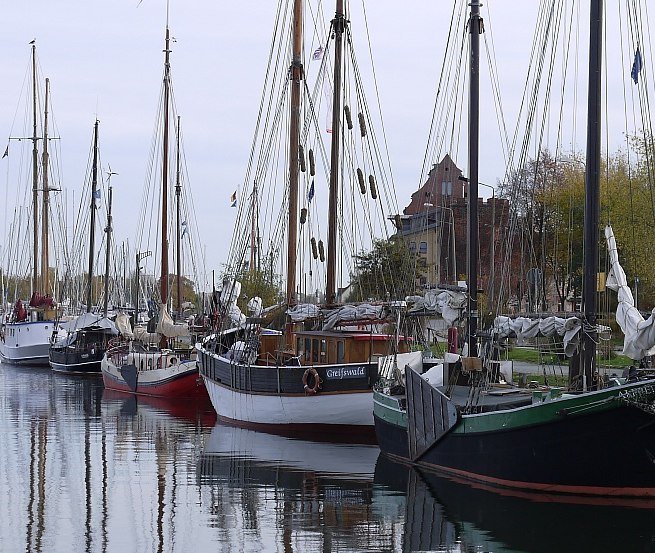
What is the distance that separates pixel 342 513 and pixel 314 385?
11249 millimetres

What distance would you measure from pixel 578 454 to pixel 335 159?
1875 centimetres

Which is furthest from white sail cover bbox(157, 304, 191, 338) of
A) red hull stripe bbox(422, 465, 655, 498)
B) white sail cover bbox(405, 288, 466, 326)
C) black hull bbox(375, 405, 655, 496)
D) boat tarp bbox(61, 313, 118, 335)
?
red hull stripe bbox(422, 465, 655, 498)

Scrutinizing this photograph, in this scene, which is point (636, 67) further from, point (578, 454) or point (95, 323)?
point (95, 323)

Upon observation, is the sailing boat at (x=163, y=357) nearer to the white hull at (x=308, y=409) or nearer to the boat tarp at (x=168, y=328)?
the boat tarp at (x=168, y=328)

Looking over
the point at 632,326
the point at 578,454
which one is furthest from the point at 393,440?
the point at 632,326

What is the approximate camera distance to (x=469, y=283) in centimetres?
2894

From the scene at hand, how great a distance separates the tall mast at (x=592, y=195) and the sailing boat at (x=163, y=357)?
2661cm

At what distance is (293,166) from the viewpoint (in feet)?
130

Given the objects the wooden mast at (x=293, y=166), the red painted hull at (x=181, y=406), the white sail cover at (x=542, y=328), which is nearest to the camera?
the white sail cover at (x=542, y=328)

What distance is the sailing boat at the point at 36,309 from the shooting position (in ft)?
263

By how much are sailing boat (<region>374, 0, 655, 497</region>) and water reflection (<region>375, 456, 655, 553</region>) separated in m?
0.40

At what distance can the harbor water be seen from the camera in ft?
62.0

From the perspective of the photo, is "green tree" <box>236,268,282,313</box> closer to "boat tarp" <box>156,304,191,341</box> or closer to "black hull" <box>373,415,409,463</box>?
"boat tarp" <box>156,304,191,341</box>

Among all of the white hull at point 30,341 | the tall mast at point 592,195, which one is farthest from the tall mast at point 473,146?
the white hull at point 30,341
